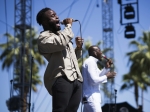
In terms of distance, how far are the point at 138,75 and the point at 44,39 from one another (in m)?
22.5

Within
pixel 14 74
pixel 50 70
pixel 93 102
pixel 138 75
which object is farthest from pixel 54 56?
pixel 138 75

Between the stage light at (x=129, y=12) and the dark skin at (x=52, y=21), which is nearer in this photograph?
the dark skin at (x=52, y=21)

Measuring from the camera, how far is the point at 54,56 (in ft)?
8.87

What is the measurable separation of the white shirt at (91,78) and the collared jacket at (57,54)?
3.76ft

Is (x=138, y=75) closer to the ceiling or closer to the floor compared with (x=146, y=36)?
closer to the floor

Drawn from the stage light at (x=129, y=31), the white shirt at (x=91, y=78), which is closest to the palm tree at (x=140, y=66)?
the stage light at (x=129, y=31)

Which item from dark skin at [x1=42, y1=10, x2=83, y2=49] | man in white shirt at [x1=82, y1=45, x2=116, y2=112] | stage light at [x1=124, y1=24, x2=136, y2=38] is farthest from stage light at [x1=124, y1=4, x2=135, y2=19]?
dark skin at [x1=42, y1=10, x2=83, y2=49]

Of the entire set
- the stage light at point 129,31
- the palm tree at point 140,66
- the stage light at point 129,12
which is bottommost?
the palm tree at point 140,66

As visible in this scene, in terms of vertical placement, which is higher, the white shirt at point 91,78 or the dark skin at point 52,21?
the dark skin at point 52,21

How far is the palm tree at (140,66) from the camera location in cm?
2423

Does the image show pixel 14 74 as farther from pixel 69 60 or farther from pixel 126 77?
pixel 126 77

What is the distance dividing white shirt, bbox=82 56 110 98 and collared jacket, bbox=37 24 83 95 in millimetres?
1145

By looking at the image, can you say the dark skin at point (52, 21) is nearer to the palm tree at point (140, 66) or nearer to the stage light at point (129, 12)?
the stage light at point (129, 12)

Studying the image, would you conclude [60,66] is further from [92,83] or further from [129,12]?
[129,12]
